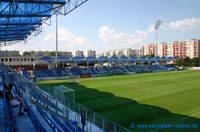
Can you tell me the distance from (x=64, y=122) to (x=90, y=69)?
133 ft

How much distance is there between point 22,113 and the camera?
845 centimetres

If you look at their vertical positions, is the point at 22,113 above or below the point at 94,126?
above

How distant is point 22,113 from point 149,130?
622 cm

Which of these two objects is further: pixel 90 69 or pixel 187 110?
pixel 90 69

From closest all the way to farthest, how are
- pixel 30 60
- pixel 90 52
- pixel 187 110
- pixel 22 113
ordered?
pixel 22 113, pixel 187 110, pixel 30 60, pixel 90 52

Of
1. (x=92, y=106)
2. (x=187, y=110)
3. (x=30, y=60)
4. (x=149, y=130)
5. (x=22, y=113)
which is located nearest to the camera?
(x=22, y=113)

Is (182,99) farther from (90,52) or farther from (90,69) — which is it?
(90,52)

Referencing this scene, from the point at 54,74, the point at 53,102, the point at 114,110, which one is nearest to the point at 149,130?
the point at 114,110

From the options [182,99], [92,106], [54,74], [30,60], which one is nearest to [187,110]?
[182,99]

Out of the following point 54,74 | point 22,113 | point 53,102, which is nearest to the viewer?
point 22,113

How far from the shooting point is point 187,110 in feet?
43.7

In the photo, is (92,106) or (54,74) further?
(54,74)

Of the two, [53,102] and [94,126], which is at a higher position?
[53,102]

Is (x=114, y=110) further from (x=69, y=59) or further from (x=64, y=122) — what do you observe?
(x=69, y=59)
